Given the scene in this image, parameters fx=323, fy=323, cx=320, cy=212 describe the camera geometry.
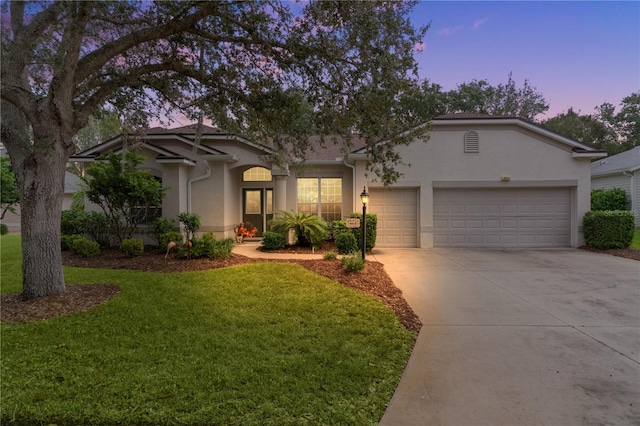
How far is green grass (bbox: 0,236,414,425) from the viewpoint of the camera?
2.69 meters

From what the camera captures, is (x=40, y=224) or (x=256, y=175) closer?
(x=40, y=224)

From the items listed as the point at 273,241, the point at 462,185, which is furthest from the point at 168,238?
the point at 462,185

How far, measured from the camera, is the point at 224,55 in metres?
6.65

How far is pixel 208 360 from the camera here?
3504mm

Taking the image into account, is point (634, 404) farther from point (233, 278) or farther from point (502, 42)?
point (502, 42)

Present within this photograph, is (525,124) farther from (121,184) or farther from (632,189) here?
(121,184)

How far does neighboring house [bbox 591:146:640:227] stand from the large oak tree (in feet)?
60.8

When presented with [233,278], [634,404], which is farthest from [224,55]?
[634,404]

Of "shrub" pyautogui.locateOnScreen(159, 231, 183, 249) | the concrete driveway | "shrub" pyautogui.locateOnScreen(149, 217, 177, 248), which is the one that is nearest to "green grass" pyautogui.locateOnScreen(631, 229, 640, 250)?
the concrete driveway

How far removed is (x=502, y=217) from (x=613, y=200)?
32.6ft

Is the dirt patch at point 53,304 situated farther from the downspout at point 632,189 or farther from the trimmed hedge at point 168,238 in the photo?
the downspout at point 632,189

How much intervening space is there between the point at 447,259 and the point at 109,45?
9482mm

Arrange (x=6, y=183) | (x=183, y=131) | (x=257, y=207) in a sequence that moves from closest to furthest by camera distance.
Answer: (x=257, y=207), (x=183, y=131), (x=6, y=183)

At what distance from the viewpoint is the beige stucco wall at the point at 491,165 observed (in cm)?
1172
